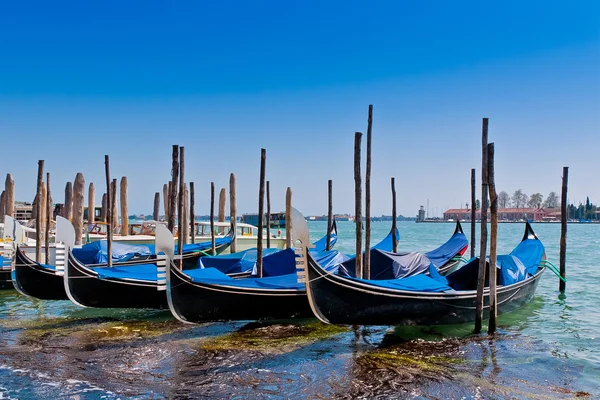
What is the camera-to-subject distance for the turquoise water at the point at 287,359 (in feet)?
18.4

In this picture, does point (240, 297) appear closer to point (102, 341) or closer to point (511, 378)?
point (102, 341)

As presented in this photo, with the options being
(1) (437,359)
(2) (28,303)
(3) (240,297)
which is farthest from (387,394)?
(2) (28,303)

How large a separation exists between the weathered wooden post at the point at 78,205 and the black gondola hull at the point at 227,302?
11.0 m

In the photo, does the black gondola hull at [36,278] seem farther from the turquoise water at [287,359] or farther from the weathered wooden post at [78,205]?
the weathered wooden post at [78,205]

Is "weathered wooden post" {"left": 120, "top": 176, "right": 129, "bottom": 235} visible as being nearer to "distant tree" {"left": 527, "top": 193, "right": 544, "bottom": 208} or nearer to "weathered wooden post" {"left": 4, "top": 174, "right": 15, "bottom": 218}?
"weathered wooden post" {"left": 4, "top": 174, "right": 15, "bottom": 218}

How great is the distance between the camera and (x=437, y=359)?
21.7ft

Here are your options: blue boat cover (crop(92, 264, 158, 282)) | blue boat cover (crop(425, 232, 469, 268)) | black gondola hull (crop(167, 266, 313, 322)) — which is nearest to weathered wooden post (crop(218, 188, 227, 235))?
blue boat cover (crop(425, 232, 469, 268))

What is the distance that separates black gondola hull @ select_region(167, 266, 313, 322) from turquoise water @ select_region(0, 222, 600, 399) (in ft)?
0.68

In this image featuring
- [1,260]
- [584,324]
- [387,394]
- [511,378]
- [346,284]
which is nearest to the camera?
[387,394]

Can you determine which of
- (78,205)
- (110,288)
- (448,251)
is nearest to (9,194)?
(78,205)

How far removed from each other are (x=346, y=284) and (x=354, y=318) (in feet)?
1.50

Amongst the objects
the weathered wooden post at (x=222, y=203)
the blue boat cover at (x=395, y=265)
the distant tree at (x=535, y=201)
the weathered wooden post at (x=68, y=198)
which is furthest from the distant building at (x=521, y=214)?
the blue boat cover at (x=395, y=265)

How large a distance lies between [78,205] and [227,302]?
457 inches

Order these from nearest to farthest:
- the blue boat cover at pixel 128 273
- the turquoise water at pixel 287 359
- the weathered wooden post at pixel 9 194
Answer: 1. the turquoise water at pixel 287 359
2. the blue boat cover at pixel 128 273
3. the weathered wooden post at pixel 9 194
